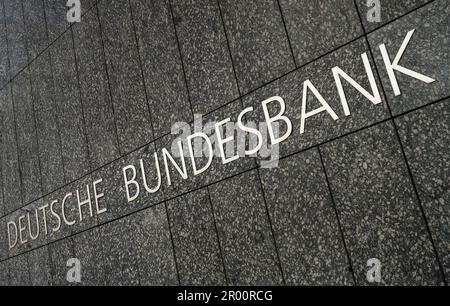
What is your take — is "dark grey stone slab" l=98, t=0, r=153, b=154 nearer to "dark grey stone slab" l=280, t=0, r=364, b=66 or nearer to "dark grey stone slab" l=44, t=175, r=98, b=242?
"dark grey stone slab" l=44, t=175, r=98, b=242

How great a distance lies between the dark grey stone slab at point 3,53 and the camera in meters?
6.68

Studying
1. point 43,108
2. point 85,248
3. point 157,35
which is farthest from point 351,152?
point 43,108

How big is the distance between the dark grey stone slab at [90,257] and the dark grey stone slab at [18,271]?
1315 mm

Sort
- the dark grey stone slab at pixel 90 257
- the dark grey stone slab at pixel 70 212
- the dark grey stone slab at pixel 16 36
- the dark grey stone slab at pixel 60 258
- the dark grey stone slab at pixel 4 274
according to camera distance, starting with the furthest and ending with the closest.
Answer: the dark grey stone slab at pixel 16 36
the dark grey stone slab at pixel 4 274
the dark grey stone slab at pixel 60 258
the dark grey stone slab at pixel 70 212
the dark grey stone slab at pixel 90 257

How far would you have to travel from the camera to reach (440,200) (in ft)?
7.91

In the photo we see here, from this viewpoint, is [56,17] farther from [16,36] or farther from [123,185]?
[123,185]

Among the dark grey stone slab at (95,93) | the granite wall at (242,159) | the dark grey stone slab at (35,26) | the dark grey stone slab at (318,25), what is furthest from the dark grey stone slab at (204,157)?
the dark grey stone slab at (35,26)

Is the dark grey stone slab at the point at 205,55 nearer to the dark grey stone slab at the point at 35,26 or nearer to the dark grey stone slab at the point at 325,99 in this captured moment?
the dark grey stone slab at the point at 325,99

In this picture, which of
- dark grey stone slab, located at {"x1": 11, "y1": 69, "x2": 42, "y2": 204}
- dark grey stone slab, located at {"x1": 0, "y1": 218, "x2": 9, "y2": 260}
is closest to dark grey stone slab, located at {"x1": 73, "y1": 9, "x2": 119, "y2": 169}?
dark grey stone slab, located at {"x1": 11, "y1": 69, "x2": 42, "y2": 204}

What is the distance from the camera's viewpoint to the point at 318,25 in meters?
3.02

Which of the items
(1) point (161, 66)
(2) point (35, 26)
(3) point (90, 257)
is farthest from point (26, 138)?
(1) point (161, 66)

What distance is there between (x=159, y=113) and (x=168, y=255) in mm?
1338

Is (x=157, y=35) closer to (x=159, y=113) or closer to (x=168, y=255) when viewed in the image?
(x=159, y=113)

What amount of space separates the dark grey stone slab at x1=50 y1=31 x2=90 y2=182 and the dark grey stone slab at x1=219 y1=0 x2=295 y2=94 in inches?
92.7
